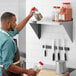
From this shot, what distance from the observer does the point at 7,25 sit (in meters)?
2.49

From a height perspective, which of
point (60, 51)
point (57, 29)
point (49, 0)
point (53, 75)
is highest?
point (49, 0)

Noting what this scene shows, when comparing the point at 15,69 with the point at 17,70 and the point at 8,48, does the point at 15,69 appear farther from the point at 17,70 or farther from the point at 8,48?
the point at 8,48

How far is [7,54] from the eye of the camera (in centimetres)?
234

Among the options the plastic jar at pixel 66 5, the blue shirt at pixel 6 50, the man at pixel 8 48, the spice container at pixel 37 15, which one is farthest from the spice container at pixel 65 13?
the blue shirt at pixel 6 50

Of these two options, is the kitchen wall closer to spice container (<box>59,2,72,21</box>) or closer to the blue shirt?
spice container (<box>59,2,72,21</box>)

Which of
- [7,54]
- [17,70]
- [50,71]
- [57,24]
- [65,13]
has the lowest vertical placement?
[50,71]

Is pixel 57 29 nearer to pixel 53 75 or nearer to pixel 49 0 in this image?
pixel 49 0

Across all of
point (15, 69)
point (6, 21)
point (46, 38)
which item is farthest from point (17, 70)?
point (46, 38)

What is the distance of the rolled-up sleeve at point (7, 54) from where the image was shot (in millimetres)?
2348

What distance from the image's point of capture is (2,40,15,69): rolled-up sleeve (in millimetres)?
2348

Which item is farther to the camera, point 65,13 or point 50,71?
point 50,71

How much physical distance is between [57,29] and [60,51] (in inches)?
10.0

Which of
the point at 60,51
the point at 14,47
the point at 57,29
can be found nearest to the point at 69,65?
the point at 60,51

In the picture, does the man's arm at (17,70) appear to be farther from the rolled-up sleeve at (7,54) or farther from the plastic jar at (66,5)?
the plastic jar at (66,5)
